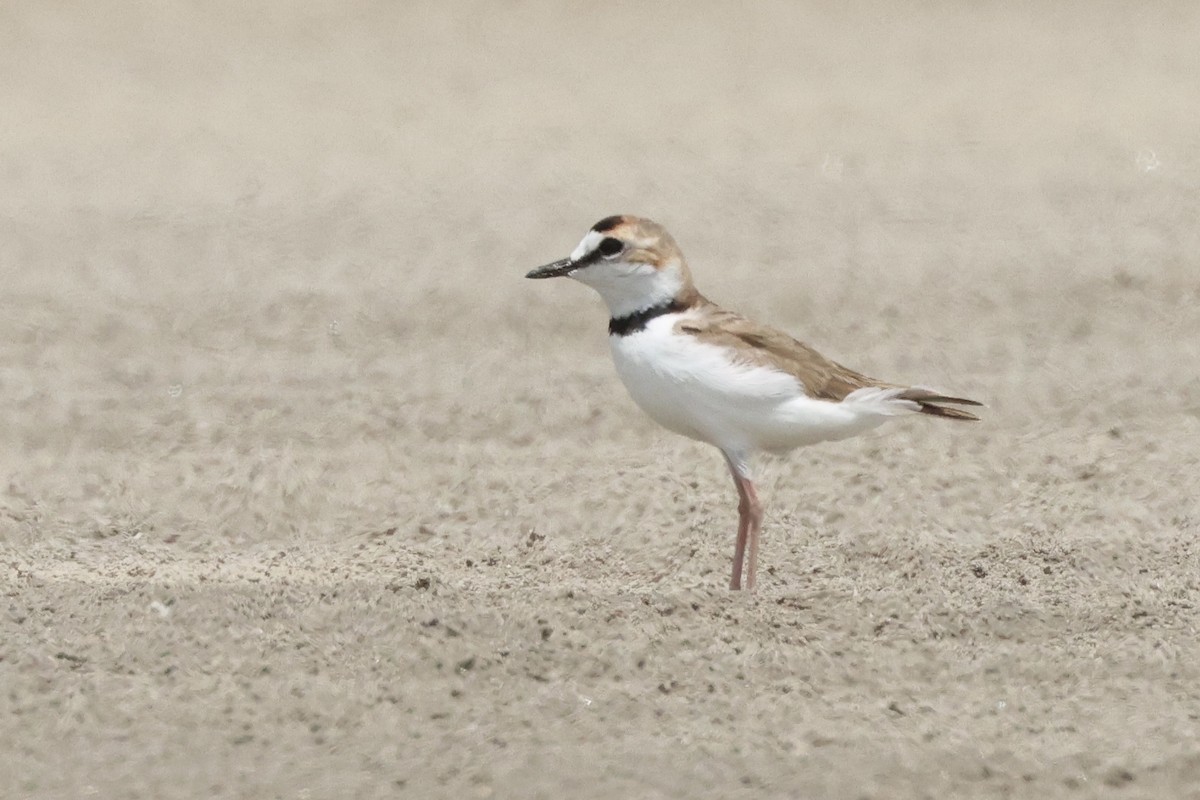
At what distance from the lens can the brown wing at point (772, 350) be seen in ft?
17.5

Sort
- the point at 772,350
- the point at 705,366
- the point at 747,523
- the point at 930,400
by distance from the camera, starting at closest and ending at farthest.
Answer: the point at 705,366
the point at 772,350
the point at 930,400
the point at 747,523

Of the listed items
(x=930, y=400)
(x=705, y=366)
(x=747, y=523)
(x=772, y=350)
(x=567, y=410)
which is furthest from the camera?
(x=567, y=410)

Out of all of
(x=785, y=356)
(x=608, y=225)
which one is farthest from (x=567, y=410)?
(x=608, y=225)

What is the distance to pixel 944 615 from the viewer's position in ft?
18.0

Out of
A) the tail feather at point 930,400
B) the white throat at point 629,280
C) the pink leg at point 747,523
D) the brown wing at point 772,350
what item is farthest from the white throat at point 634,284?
the tail feather at point 930,400

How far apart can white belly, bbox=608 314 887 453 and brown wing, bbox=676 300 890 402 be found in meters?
0.03

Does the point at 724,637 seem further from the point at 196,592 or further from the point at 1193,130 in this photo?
the point at 1193,130

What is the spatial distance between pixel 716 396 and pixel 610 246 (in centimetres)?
51

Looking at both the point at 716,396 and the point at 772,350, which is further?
the point at 772,350

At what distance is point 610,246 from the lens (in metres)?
5.29

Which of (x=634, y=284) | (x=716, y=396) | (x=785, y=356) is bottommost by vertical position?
(x=716, y=396)

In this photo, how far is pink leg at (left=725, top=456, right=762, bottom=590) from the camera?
557 cm

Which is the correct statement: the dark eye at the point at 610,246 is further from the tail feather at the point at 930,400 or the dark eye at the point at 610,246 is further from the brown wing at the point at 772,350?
the tail feather at the point at 930,400

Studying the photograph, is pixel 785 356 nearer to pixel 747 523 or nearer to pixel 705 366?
pixel 705 366
